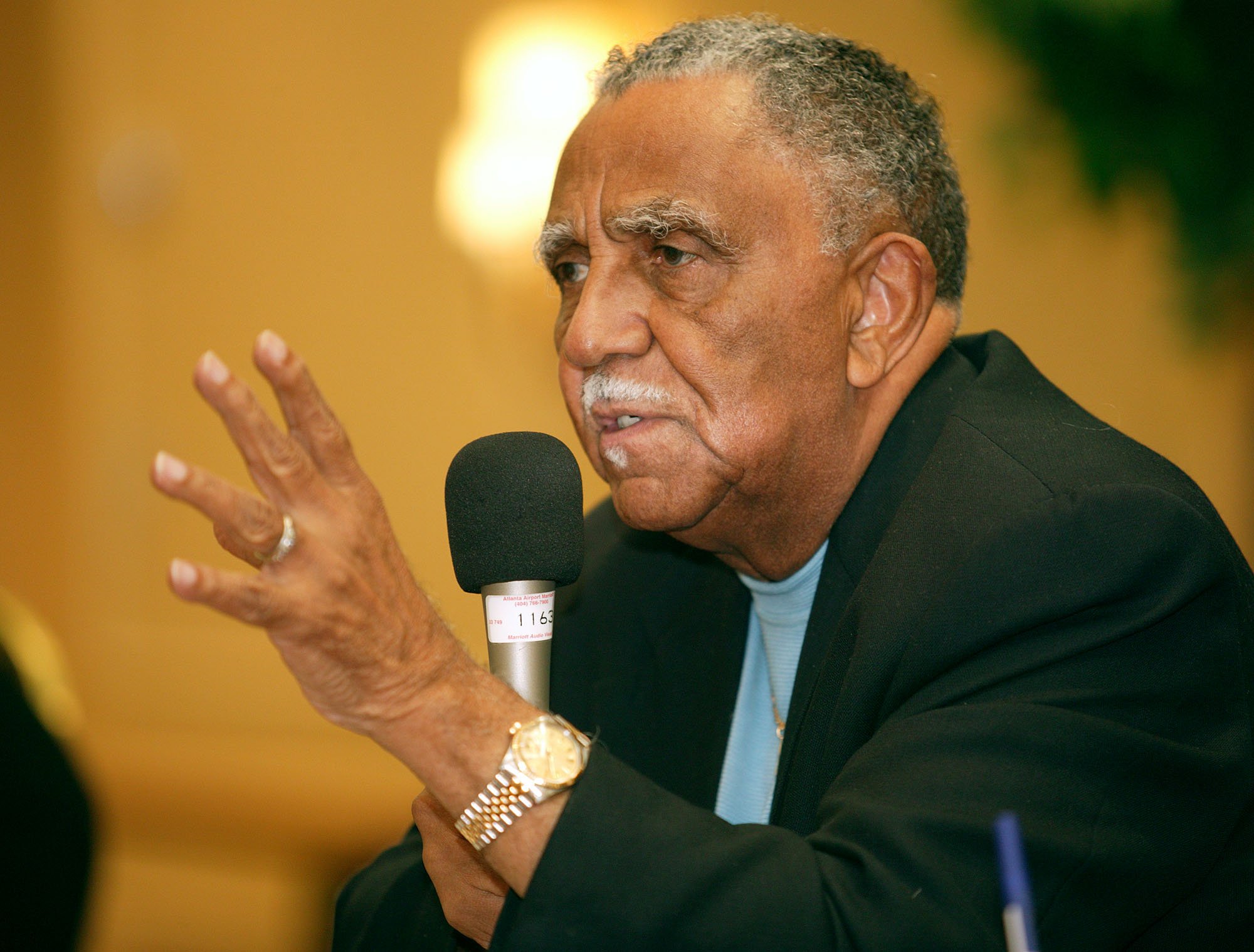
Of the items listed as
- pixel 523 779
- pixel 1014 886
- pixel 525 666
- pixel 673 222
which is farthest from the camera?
pixel 673 222

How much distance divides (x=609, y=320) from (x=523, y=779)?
30.1 inches

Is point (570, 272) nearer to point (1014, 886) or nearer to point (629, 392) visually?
point (629, 392)

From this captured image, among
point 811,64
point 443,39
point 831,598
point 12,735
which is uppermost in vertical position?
point 443,39

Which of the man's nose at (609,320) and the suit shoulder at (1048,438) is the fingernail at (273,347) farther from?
the suit shoulder at (1048,438)

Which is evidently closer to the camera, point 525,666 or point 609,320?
point 525,666

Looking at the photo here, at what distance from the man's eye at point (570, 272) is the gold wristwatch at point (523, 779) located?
88 cm

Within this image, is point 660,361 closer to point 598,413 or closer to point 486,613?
point 598,413

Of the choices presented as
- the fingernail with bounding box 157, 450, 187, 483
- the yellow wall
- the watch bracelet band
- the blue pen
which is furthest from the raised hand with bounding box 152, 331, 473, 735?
the yellow wall

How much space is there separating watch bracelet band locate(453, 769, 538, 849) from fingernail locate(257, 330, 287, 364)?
1.33 ft

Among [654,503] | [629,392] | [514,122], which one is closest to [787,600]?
[654,503]

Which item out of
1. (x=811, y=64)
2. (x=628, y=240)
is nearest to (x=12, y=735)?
(x=628, y=240)

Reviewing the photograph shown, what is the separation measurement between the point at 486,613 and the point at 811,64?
0.96m

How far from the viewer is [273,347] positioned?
0.96m

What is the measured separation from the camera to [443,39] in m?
4.39
